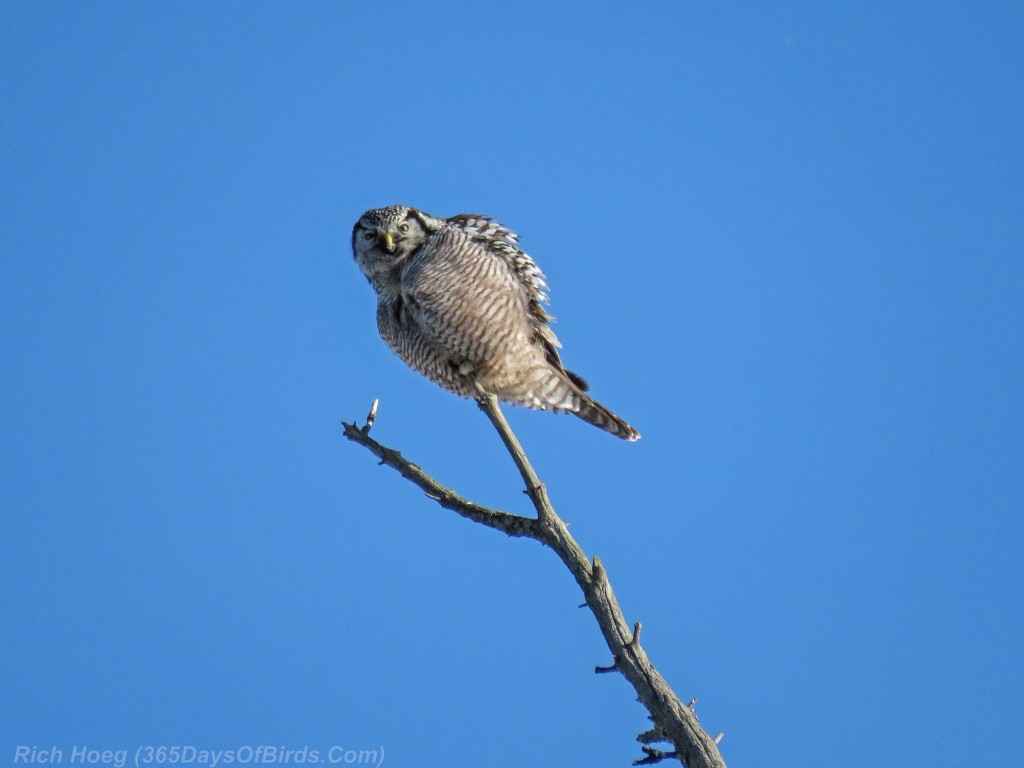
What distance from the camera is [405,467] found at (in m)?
5.18

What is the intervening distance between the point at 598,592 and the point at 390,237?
9.97ft

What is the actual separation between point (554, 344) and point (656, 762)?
9.87 ft

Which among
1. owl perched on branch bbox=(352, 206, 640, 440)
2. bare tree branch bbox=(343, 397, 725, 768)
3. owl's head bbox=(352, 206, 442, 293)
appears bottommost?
bare tree branch bbox=(343, 397, 725, 768)

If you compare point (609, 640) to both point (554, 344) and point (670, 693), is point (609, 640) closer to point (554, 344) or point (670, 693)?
point (670, 693)

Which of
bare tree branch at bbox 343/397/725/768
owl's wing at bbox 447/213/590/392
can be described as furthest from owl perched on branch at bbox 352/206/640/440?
bare tree branch at bbox 343/397/725/768

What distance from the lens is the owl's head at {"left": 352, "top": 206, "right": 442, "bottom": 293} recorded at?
6629 mm

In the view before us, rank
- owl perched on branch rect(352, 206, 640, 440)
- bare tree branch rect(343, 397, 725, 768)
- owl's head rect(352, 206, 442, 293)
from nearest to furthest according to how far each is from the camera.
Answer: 1. bare tree branch rect(343, 397, 725, 768)
2. owl perched on branch rect(352, 206, 640, 440)
3. owl's head rect(352, 206, 442, 293)

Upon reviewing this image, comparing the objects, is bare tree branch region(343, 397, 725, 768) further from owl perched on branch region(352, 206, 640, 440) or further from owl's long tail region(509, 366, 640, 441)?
owl's long tail region(509, 366, 640, 441)

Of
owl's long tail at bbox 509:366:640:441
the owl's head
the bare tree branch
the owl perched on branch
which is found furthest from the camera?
the owl's head

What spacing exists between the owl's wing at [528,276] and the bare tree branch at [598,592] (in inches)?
46.3

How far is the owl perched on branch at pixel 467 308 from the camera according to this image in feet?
20.1

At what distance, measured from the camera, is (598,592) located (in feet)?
14.9

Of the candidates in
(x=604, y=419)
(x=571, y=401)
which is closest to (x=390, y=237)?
(x=571, y=401)

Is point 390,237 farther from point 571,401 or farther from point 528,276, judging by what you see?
point 571,401
